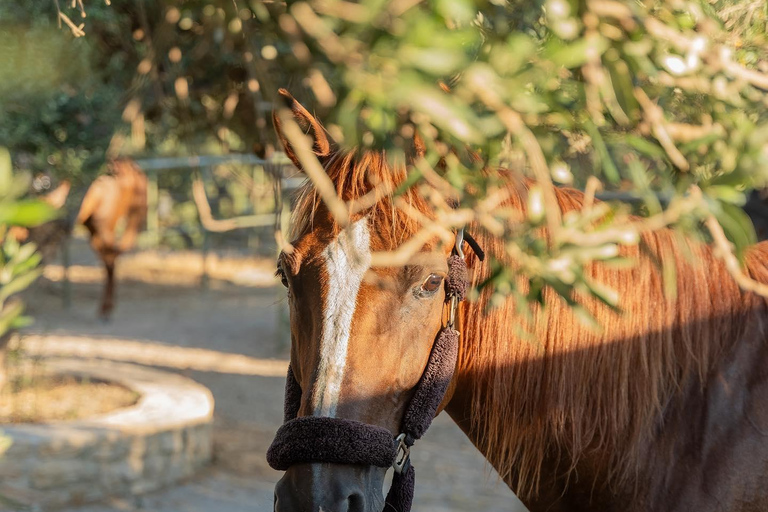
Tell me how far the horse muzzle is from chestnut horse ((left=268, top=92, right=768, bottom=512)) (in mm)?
68

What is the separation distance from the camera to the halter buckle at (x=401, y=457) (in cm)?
192

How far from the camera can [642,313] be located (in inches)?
80.7

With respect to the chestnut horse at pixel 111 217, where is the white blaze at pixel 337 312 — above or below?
above

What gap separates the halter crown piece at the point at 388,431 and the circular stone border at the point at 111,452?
2.60 m

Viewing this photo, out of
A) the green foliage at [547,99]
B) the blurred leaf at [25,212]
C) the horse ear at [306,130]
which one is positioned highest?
the green foliage at [547,99]

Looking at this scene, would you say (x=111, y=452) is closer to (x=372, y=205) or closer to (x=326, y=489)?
(x=326, y=489)

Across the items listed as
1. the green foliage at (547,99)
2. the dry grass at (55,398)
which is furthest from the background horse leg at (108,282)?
the green foliage at (547,99)

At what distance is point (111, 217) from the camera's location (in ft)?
33.8

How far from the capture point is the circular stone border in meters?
4.26

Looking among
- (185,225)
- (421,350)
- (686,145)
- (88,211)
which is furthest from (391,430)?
(185,225)

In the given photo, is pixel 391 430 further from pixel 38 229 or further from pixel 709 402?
pixel 38 229

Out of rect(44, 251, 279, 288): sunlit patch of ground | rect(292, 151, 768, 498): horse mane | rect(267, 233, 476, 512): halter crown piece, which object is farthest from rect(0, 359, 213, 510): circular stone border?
rect(44, 251, 279, 288): sunlit patch of ground

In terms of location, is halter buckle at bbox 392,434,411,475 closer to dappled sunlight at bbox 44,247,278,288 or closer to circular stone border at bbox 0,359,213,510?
circular stone border at bbox 0,359,213,510

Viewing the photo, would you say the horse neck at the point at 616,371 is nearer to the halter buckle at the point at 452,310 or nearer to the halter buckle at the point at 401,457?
the halter buckle at the point at 452,310
